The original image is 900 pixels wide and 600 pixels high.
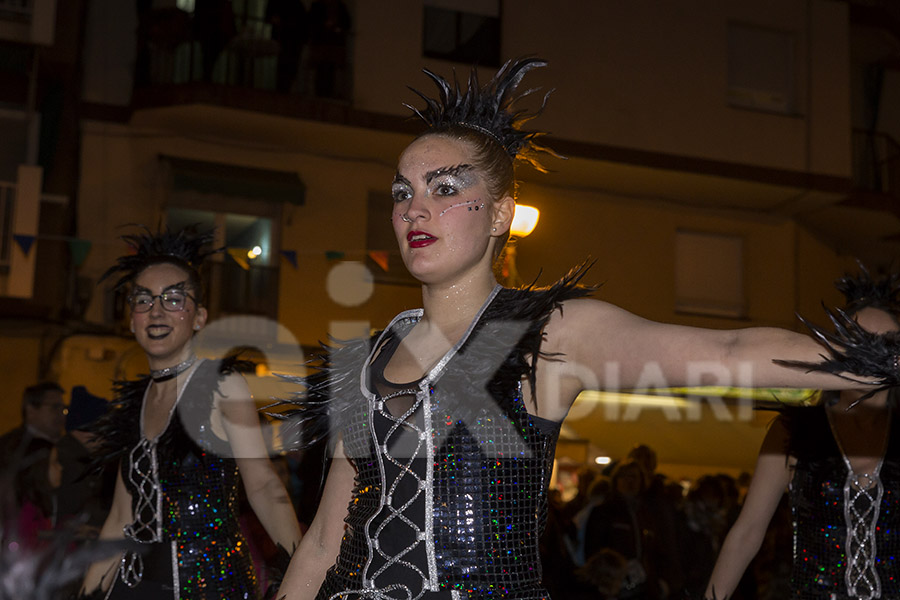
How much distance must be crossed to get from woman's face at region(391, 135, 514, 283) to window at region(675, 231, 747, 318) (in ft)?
46.4

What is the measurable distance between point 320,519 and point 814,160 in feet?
51.1

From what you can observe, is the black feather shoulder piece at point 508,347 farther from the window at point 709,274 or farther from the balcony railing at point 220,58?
the window at point 709,274

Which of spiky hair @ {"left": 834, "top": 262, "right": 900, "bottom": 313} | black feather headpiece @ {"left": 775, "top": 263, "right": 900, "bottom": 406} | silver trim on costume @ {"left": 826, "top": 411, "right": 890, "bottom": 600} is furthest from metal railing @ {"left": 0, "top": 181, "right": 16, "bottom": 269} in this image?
black feather headpiece @ {"left": 775, "top": 263, "right": 900, "bottom": 406}

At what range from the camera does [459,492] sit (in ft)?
8.32

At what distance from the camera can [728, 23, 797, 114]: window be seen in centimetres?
1722

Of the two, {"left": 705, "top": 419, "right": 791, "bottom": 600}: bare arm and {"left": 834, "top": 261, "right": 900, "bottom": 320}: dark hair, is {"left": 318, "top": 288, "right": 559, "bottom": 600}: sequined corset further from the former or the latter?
{"left": 834, "top": 261, "right": 900, "bottom": 320}: dark hair

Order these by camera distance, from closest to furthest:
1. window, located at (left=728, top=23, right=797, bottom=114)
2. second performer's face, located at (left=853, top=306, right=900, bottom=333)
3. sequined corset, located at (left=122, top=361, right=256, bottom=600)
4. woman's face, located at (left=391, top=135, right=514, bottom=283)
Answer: woman's face, located at (left=391, top=135, right=514, bottom=283) → sequined corset, located at (left=122, top=361, right=256, bottom=600) → second performer's face, located at (left=853, top=306, right=900, bottom=333) → window, located at (left=728, top=23, right=797, bottom=114)

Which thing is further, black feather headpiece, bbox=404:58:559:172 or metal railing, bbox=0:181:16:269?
metal railing, bbox=0:181:16:269

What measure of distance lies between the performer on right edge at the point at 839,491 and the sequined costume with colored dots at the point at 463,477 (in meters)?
2.02

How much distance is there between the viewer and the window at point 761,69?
1722 cm

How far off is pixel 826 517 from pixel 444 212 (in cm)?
253

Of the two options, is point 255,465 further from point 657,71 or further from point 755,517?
point 657,71

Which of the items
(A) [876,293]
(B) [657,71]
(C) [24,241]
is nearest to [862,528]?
(A) [876,293]

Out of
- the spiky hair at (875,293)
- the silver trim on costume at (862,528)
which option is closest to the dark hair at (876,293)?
the spiky hair at (875,293)
